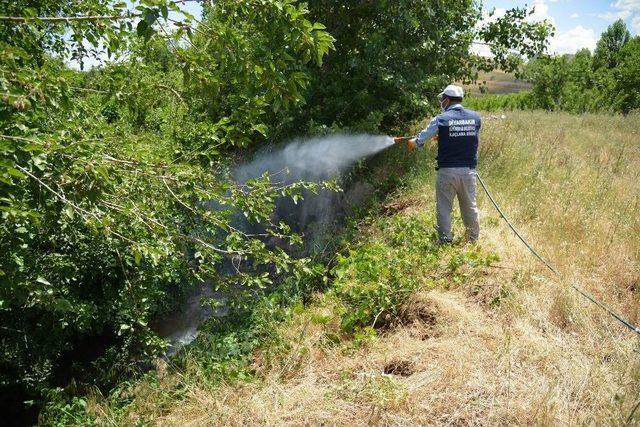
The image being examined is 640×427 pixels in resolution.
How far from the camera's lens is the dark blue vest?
216 inches

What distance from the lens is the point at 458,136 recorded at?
5.54m

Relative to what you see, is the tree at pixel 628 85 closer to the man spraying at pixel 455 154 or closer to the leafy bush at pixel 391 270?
the man spraying at pixel 455 154

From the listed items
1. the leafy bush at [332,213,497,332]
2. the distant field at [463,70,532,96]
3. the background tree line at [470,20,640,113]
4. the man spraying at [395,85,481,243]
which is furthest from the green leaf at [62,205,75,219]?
the background tree line at [470,20,640,113]

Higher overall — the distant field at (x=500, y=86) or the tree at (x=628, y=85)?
the distant field at (x=500, y=86)

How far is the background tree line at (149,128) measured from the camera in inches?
112

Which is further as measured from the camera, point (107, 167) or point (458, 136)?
point (458, 136)

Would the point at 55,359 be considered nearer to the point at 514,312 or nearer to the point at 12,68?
the point at 12,68

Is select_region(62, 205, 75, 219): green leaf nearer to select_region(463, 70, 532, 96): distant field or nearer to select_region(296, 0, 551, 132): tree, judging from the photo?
select_region(296, 0, 551, 132): tree

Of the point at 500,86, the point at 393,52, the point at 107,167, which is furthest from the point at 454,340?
the point at 500,86

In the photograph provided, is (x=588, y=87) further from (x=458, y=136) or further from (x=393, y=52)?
(x=458, y=136)

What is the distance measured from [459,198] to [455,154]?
0.56 metres

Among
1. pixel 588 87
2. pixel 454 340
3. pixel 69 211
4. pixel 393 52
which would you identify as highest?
pixel 588 87

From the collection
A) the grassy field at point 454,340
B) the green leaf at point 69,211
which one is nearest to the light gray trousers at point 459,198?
the grassy field at point 454,340

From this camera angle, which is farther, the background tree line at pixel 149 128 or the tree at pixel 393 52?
the tree at pixel 393 52
